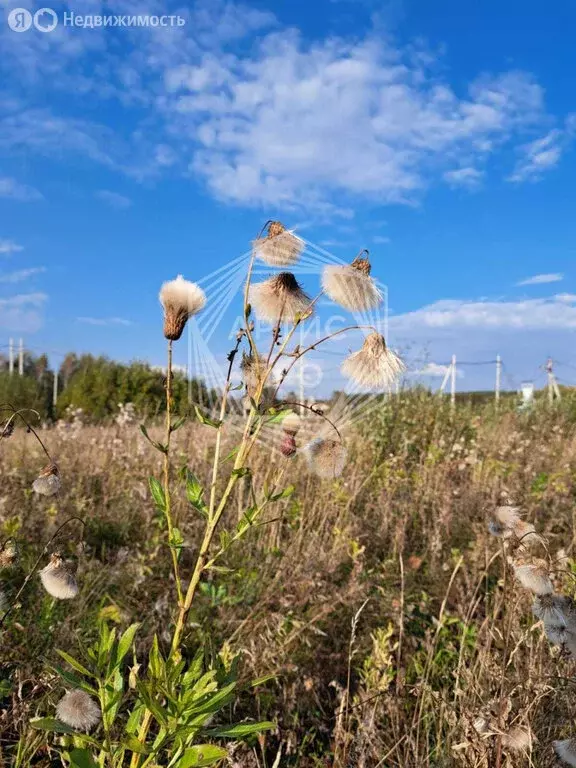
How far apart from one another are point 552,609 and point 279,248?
106 cm

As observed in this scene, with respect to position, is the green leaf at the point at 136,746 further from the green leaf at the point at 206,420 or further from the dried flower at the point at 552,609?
the dried flower at the point at 552,609

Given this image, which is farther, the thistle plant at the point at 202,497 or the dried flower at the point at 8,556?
the dried flower at the point at 8,556

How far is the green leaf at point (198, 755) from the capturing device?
1.19 metres

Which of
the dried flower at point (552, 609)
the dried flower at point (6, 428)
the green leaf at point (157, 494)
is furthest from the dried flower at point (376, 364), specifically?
the dried flower at point (6, 428)

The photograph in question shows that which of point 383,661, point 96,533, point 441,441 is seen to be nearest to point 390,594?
point 383,661

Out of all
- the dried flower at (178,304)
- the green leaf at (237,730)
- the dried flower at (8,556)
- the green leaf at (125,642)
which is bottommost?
the green leaf at (237,730)

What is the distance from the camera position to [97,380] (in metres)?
13.8

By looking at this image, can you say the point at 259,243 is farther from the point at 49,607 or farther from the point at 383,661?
the point at 49,607

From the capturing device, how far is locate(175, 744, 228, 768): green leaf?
119cm

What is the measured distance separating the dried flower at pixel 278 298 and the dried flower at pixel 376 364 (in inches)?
6.7

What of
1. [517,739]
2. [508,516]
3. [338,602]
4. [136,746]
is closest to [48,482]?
[136,746]

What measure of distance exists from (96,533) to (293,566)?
1.30 m

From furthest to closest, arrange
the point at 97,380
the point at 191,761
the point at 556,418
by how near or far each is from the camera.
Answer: the point at 97,380 < the point at 556,418 < the point at 191,761

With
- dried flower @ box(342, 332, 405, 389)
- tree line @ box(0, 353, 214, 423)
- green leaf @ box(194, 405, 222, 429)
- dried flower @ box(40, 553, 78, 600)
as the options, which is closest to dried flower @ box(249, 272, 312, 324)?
dried flower @ box(342, 332, 405, 389)
